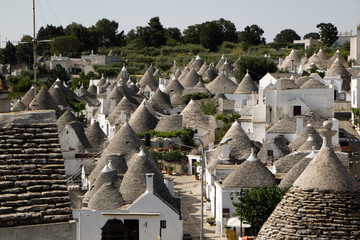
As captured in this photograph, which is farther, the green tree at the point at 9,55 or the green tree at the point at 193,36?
the green tree at the point at 193,36

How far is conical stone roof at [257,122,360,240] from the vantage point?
1008 centimetres

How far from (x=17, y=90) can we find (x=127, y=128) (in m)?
46.0

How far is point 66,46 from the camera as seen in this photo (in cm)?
12006

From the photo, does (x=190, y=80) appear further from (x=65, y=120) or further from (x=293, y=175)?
(x=293, y=175)

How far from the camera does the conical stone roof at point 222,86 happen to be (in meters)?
66.0

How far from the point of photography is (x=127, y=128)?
128 feet

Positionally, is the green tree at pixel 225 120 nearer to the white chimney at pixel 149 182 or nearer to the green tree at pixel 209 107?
the green tree at pixel 209 107

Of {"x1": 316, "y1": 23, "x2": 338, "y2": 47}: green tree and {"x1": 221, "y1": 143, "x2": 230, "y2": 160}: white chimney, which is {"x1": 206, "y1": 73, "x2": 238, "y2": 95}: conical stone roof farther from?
{"x1": 316, "y1": 23, "x2": 338, "y2": 47}: green tree

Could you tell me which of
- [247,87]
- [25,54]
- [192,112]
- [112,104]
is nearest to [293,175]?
[192,112]

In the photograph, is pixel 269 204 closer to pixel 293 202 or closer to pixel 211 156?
pixel 211 156

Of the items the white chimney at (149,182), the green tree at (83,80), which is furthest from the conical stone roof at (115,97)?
the white chimney at (149,182)

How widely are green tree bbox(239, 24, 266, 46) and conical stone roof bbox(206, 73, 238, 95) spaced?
158 ft

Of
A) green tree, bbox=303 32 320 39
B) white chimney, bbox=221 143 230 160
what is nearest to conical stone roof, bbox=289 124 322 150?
white chimney, bbox=221 143 230 160

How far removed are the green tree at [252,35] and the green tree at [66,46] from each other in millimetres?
25315
